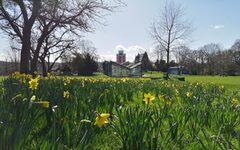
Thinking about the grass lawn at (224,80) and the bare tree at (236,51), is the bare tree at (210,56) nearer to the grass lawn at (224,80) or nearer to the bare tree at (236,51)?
the bare tree at (236,51)

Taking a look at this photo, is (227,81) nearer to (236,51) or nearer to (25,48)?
(25,48)

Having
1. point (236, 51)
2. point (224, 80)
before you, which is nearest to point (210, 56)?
point (236, 51)

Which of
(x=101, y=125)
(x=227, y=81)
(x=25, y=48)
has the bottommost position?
(x=227, y=81)

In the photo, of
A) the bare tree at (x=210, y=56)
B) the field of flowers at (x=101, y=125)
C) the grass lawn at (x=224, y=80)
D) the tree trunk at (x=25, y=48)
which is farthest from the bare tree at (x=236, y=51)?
the field of flowers at (x=101, y=125)

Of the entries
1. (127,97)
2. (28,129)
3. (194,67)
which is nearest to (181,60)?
(194,67)

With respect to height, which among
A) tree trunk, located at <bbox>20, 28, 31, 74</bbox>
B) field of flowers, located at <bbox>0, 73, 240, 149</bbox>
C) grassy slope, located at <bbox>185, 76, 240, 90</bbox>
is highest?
tree trunk, located at <bbox>20, 28, 31, 74</bbox>

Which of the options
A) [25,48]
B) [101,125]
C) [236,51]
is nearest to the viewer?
[101,125]

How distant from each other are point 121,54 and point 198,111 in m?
62.5

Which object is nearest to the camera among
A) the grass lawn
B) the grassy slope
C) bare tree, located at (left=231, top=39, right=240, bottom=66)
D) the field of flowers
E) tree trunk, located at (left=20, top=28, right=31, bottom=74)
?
the field of flowers

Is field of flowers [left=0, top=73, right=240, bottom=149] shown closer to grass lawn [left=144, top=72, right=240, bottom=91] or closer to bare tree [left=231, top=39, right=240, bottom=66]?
grass lawn [left=144, top=72, right=240, bottom=91]

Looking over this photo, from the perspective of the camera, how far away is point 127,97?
7340 mm

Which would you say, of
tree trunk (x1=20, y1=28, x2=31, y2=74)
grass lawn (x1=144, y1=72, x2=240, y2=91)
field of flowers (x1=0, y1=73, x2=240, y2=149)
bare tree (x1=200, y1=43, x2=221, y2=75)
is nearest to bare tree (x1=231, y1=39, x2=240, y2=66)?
bare tree (x1=200, y1=43, x2=221, y2=75)

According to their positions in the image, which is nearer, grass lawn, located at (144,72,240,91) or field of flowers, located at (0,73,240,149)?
field of flowers, located at (0,73,240,149)

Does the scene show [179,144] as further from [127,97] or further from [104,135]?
[127,97]
